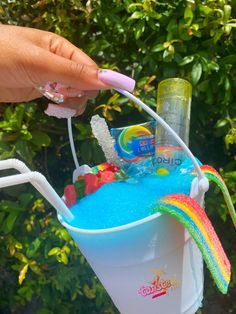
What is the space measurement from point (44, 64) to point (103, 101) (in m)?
0.81

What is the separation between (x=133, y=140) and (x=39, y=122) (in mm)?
645

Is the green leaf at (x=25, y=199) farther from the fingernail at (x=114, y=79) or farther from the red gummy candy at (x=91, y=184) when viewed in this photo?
the fingernail at (x=114, y=79)

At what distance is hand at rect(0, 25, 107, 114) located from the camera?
2.82ft

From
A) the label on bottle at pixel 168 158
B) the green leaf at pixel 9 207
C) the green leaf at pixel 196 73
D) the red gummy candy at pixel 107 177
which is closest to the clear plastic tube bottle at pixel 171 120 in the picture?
the label on bottle at pixel 168 158

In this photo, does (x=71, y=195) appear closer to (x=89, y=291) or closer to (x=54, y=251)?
(x=54, y=251)

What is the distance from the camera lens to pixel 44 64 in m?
0.87

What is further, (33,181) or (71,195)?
(71,195)

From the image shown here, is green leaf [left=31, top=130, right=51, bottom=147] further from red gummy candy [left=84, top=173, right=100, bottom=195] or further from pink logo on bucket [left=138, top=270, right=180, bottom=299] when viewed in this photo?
pink logo on bucket [left=138, top=270, right=180, bottom=299]

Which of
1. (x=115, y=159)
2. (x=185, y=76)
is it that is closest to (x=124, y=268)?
(x=115, y=159)

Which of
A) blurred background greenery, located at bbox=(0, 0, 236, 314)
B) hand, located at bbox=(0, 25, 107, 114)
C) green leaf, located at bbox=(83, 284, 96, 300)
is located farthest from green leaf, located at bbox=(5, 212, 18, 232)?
hand, located at bbox=(0, 25, 107, 114)

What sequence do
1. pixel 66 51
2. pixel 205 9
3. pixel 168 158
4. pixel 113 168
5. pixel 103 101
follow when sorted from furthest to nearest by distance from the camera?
pixel 103 101 < pixel 205 9 < pixel 113 168 < pixel 168 158 < pixel 66 51

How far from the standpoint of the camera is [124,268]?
3.22 ft

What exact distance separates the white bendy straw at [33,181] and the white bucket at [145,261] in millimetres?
42

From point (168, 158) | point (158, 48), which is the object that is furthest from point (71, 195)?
point (158, 48)
